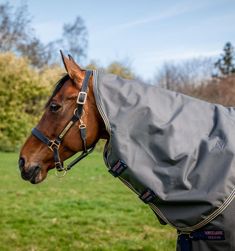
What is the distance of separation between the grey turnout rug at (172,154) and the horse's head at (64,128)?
16 cm

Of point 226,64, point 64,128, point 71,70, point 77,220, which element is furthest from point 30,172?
point 226,64

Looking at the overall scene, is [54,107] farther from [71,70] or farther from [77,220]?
[77,220]

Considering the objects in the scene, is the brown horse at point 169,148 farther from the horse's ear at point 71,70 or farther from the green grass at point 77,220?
the green grass at point 77,220

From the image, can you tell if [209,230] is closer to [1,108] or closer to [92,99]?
[92,99]

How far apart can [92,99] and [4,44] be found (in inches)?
1524

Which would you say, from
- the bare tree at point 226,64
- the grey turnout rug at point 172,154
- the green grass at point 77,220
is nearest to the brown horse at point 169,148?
the grey turnout rug at point 172,154

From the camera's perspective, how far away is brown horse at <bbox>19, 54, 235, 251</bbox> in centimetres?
271

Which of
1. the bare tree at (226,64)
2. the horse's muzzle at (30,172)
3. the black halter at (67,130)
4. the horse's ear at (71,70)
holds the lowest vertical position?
the bare tree at (226,64)

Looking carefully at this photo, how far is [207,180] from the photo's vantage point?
8.90 feet

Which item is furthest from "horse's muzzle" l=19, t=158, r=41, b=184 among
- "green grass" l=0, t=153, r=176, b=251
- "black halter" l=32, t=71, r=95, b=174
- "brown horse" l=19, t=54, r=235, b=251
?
"green grass" l=0, t=153, r=176, b=251

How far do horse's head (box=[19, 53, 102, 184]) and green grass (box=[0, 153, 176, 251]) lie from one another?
305 cm

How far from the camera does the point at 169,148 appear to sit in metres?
2.73

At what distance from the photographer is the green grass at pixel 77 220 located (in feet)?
20.1

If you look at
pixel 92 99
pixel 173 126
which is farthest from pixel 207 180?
pixel 92 99
